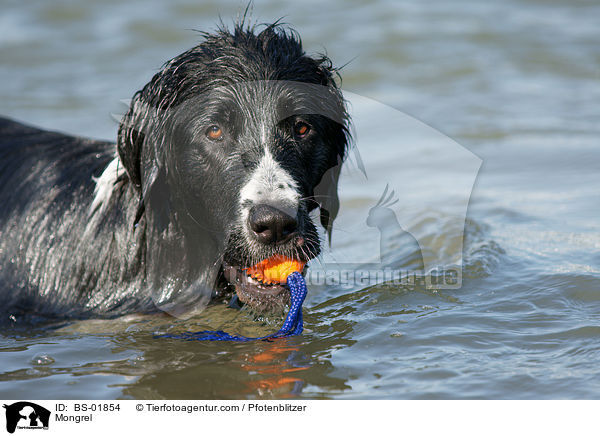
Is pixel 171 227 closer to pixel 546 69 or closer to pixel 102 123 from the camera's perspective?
pixel 102 123

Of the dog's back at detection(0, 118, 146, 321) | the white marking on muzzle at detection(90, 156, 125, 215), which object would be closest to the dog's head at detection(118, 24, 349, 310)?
the white marking on muzzle at detection(90, 156, 125, 215)

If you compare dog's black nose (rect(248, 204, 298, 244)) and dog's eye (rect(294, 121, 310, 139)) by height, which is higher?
dog's eye (rect(294, 121, 310, 139))

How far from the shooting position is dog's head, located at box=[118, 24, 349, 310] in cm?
435

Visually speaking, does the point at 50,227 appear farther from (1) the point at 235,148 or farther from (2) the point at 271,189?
(2) the point at 271,189

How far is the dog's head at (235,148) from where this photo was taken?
4.35 metres

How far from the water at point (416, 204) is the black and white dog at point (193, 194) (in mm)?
279

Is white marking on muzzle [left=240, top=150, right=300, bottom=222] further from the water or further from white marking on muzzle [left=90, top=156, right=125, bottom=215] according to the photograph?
white marking on muzzle [left=90, top=156, right=125, bottom=215]

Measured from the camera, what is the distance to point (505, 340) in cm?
446

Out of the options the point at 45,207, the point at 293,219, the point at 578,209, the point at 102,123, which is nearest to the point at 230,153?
the point at 293,219

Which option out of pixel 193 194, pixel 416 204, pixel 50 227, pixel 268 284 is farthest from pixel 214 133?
pixel 416 204
